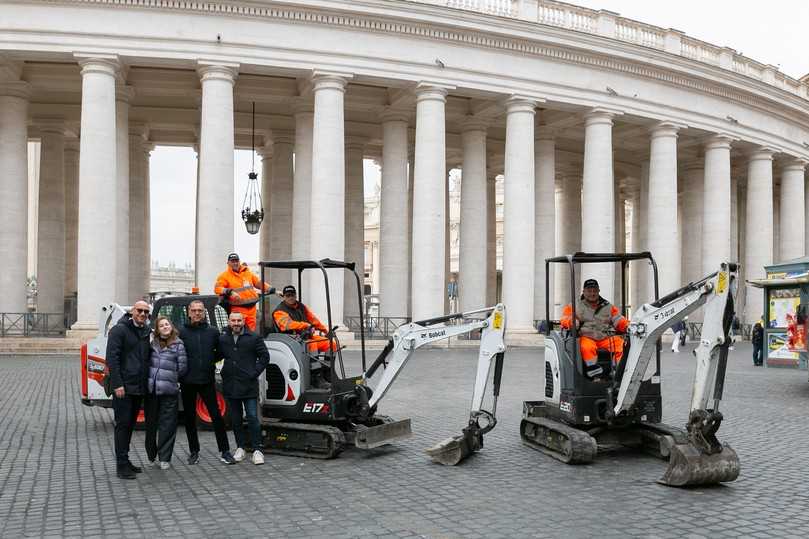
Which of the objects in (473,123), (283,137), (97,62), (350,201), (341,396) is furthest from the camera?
(283,137)

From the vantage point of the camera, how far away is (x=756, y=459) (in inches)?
396

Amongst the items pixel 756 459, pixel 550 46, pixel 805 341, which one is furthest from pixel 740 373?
pixel 550 46

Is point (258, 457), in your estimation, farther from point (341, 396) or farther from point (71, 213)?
point (71, 213)

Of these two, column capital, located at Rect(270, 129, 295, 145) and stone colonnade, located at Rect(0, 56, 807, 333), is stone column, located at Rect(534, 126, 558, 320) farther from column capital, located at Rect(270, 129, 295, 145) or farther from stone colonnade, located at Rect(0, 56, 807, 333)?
column capital, located at Rect(270, 129, 295, 145)

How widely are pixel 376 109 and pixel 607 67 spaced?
32.5ft

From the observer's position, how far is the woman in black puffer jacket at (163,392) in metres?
9.29

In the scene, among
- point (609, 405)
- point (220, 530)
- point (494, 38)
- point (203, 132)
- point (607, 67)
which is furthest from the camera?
point (607, 67)

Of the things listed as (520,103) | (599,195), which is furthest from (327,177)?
(599,195)

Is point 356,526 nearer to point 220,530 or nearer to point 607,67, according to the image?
point 220,530

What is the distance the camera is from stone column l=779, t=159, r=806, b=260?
1657 inches

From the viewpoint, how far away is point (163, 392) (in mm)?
9250

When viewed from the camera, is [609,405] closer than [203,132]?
Yes

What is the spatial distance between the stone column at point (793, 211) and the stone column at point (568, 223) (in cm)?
1056

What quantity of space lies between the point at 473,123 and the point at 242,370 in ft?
89.5
